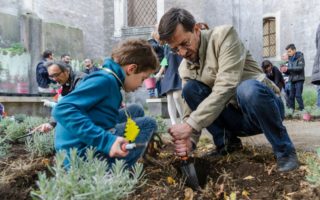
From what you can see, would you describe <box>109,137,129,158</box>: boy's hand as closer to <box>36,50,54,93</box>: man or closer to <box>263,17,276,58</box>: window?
Result: <box>36,50,54,93</box>: man

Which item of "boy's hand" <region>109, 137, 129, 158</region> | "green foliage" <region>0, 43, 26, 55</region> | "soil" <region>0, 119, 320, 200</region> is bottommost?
"soil" <region>0, 119, 320, 200</region>

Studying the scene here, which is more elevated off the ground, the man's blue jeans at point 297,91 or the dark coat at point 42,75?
the dark coat at point 42,75

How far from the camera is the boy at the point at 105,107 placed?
211 centimetres

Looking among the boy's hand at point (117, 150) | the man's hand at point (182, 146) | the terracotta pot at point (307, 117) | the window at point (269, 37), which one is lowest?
the terracotta pot at point (307, 117)

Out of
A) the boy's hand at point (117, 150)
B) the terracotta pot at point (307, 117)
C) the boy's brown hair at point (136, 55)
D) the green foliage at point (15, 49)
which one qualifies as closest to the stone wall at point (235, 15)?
the green foliage at point (15, 49)

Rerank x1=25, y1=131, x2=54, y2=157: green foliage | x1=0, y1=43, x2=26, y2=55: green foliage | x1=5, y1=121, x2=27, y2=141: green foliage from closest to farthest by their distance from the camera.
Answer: x1=25, y1=131, x2=54, y2=157: green foliage < x1=5, y1=121, x2=27, y2=141: green foliage < x1=0, y1=43, x2=26, y2=55: green foliage

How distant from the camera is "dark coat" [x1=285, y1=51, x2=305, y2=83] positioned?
9918 millimetres

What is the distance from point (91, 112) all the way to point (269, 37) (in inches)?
803

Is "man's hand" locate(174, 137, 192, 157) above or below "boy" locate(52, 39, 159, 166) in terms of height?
below

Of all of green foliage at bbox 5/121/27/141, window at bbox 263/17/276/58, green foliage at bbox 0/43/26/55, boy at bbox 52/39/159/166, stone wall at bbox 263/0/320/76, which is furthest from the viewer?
window at bbox 263/17/276/58

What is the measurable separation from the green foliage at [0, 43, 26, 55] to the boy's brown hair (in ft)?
27.0

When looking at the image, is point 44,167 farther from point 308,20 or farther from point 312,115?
point 308,20

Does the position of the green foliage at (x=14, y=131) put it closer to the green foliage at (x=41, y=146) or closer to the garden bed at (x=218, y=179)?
the green foliage at (x=41, y=146)

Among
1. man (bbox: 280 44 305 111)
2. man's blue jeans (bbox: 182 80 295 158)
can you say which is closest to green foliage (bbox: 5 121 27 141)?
man's blue jeans (bbox: 182 80 295 158)
